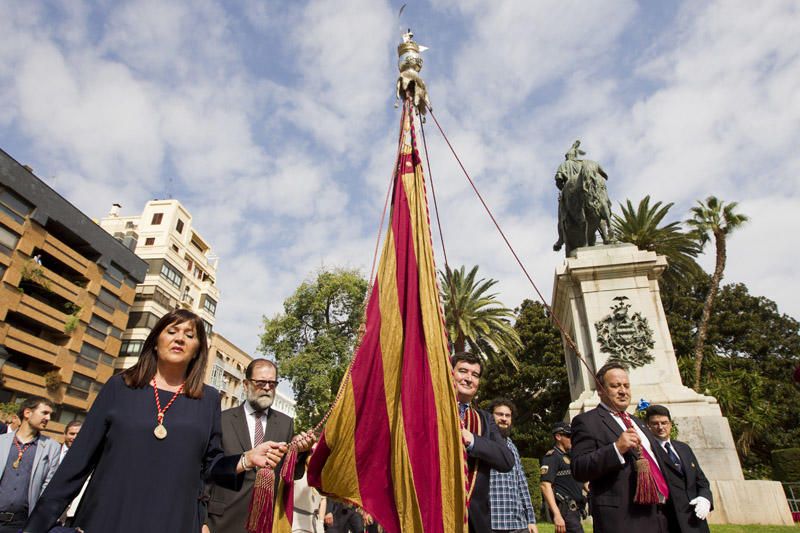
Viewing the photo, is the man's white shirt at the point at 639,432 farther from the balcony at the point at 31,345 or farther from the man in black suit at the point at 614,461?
the balcony at the point at 31,345

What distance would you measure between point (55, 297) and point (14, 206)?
7.49 meters

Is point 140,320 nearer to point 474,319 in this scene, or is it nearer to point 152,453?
point 474,319

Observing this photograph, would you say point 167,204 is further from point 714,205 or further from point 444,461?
point 444,461

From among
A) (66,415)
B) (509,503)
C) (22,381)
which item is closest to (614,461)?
(509,503)

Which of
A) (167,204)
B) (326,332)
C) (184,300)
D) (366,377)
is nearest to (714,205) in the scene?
(326,332)

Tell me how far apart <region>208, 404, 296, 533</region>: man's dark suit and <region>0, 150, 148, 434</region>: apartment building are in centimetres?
3570

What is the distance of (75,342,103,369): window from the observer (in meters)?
38.0

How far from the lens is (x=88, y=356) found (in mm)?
38938

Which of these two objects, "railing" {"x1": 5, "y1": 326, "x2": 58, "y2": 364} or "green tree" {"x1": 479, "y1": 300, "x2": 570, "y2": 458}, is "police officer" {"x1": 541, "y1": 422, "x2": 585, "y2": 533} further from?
"railing" {"x1": 5, "y1": 326, "x2": 58, "y2": 364}

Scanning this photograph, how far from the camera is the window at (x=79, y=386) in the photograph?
36.8 meters

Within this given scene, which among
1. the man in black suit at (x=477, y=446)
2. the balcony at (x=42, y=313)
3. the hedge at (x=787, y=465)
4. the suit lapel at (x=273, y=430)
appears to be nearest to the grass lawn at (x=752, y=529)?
the man in black suit at (x=477, y=446)

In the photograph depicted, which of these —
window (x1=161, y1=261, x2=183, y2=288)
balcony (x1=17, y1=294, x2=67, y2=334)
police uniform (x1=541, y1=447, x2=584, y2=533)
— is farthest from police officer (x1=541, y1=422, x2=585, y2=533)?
window (x1=161, y1=261, x2=183, y2=288)

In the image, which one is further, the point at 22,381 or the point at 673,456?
the point at 22,381

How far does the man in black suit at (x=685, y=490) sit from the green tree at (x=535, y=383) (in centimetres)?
2724
